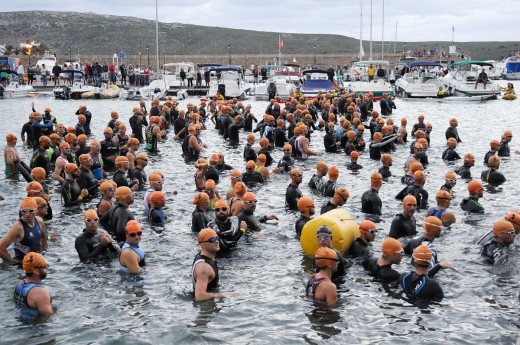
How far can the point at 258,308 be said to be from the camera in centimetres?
938

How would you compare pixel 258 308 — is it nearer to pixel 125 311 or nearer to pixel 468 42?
pixel 125 311

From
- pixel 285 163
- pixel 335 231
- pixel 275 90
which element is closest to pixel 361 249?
pixel 335 231

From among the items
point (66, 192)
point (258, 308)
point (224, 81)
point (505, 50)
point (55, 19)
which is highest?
point (55, 19)

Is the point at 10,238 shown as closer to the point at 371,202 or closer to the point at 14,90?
the point at 371,202

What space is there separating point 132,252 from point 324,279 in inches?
129

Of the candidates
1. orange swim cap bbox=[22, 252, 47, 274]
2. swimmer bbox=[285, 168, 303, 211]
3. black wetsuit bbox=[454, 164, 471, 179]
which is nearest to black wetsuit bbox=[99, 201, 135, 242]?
orange swim cap bbox=[22, 252, 47, 274]

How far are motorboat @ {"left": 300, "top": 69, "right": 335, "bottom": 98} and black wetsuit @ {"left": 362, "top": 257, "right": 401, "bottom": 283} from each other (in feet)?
109

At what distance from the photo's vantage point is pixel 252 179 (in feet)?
55.4

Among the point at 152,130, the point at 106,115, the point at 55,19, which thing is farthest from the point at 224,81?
the point at 55,19

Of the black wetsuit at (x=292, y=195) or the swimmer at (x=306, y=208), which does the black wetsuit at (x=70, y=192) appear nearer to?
the black wetsuit at (x=292, y=195)

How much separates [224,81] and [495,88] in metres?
20.4

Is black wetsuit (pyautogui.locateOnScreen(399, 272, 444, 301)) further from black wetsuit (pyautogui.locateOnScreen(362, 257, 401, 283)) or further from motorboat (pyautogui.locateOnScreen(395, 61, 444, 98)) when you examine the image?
motorboat (pyautogui.locateOnScreen(395, 61, 444, 98))

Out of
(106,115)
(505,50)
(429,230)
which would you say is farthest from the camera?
(505,50)

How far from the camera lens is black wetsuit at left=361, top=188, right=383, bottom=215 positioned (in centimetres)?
1354
